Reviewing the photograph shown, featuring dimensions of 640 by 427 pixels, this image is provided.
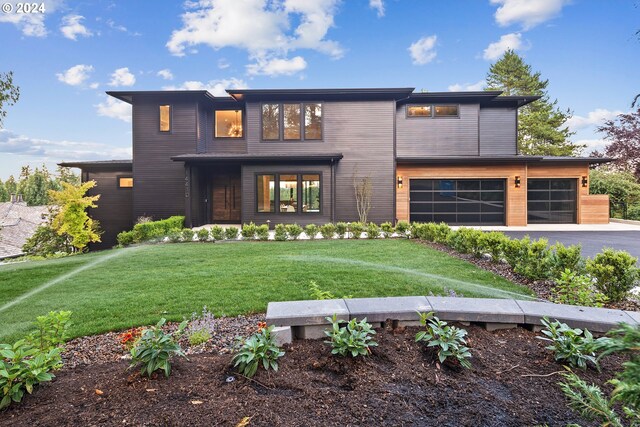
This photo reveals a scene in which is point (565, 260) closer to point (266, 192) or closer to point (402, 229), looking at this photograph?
point (402, 229)

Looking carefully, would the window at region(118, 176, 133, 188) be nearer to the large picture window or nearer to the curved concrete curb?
the large picture window

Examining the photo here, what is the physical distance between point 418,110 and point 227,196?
9.86 metres

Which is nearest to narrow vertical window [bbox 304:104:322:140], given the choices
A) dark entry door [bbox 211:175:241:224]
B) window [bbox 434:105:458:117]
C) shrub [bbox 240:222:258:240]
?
dark entry door [bbox 211:175:241:224]

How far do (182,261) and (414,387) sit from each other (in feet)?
21.1

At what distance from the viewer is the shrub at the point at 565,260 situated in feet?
16.0

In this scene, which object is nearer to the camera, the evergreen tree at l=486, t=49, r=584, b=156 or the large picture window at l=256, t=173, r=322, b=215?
the large picture window at l=256, t=173, r=322, b=215

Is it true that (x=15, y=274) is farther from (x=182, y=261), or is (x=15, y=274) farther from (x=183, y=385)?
(x=183, y=385)

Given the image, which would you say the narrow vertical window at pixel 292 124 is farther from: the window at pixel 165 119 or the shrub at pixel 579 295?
the shrub at pixel 579 295

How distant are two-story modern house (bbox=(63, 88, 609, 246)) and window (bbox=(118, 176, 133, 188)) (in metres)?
0.05

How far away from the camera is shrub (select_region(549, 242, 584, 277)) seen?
488 cm

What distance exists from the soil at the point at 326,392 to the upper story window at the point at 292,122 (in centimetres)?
1312

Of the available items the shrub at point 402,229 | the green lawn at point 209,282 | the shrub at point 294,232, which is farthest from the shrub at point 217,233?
the shrub at point 402,229

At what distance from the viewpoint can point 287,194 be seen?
47.1ft

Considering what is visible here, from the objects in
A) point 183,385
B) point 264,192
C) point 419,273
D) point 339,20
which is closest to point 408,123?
point 339,20
